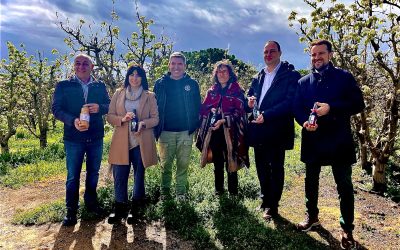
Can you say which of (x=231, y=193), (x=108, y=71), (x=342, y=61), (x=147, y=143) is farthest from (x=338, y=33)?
(x=108, y=71)

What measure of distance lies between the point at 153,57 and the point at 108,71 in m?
1.29

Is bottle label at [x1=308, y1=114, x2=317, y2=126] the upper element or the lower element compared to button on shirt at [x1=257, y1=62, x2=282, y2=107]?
lower

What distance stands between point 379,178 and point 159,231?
449 cm

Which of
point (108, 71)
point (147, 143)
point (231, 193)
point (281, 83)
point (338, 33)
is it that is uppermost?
point (338, 33)

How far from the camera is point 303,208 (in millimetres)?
5961

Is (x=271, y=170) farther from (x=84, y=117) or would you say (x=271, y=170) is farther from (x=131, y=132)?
(x=84, y=117)

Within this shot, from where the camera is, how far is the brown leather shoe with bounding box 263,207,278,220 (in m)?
5.29

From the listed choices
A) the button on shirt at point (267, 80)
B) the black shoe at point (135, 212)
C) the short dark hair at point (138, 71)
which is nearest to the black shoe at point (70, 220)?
the black shoe at point (135, 212)

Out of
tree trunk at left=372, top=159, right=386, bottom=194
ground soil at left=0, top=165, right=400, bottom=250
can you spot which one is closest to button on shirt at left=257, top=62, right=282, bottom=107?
ground soil at left=0, top=165, right=400, bottom=250

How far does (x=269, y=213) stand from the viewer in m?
5.36

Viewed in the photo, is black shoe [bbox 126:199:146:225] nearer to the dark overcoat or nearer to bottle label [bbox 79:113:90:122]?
bottle label [bbox 79:113:90:122]

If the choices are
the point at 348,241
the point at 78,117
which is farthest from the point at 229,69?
the point at 348,241

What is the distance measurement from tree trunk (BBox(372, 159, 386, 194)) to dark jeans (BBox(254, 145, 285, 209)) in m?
2.85

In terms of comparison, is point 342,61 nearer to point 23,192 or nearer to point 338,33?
point 338,33
